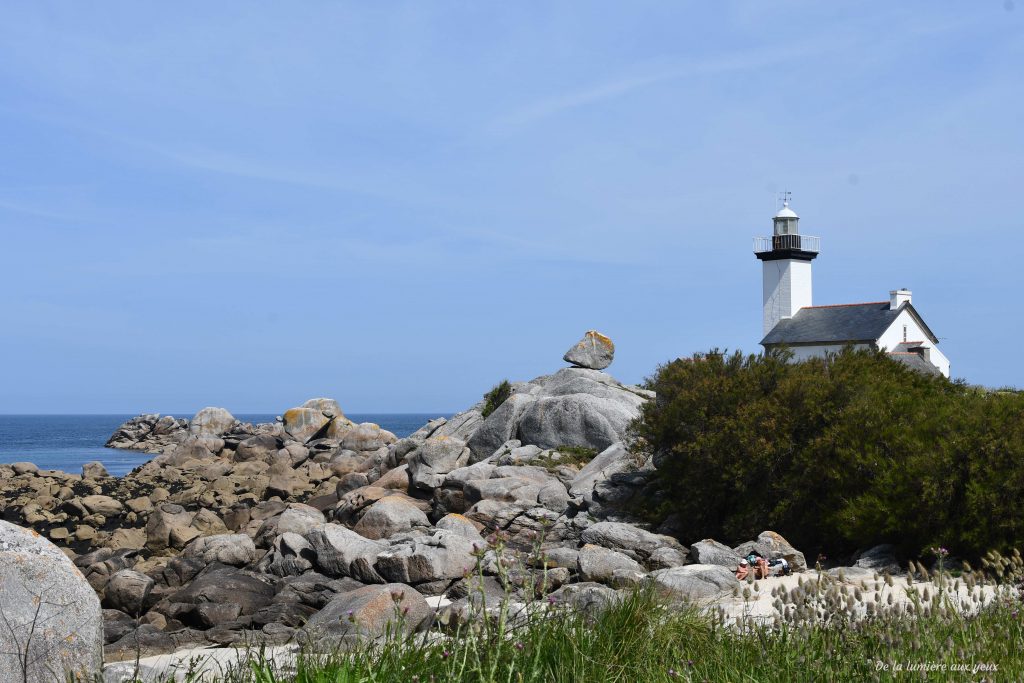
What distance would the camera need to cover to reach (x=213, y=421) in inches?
1871

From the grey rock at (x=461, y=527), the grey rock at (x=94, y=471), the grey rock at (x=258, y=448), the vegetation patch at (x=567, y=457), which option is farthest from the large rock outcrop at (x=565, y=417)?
the grey rock at (x=94, y=471)

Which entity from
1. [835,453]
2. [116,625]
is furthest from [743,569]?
[116,625]

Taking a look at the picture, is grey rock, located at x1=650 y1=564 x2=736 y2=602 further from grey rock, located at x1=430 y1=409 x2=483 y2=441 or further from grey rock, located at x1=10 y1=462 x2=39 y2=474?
grey rock, located at x1=10 y1=462 x2=39 y2=474

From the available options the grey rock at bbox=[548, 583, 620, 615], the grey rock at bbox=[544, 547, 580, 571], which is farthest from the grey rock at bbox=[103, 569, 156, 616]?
the grey rock at bbox=[548, 583, 620, 615]

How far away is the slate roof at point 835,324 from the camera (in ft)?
159

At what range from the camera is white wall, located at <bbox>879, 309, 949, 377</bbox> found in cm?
4825

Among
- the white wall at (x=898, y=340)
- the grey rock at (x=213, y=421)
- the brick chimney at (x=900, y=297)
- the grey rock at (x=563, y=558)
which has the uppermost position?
the brick chimney at (x=900, y=297)

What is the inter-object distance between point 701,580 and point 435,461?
1235 centimetres

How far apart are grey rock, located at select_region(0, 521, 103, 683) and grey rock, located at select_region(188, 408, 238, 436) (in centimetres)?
4042

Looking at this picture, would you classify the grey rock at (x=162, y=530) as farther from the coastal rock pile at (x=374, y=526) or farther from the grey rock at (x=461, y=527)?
the grey rock at (x=461, y=527)

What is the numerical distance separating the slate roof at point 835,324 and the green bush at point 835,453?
31397 millimetres

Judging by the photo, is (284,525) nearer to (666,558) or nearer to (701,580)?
(666,558)

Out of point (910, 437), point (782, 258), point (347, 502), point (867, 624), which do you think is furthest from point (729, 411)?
point (782, 258)

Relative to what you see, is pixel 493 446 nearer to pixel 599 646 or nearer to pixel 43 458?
pixel 599 646
